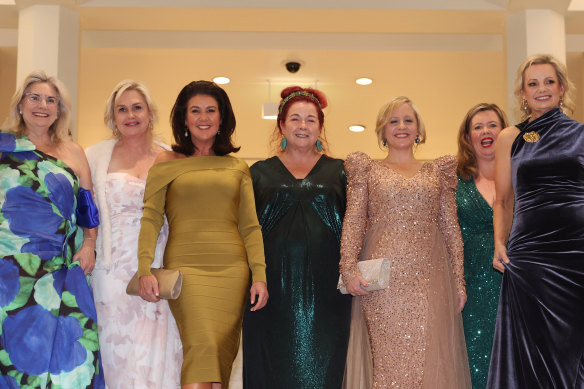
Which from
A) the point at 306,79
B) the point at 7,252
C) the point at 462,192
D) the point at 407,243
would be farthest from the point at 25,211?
the point at 306,79

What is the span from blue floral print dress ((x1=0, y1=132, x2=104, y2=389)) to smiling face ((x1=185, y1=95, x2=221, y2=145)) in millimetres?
718

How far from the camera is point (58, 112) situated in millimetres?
4215

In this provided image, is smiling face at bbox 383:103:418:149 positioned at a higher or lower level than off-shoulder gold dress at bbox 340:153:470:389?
higher

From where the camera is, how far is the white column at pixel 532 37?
6.48 m

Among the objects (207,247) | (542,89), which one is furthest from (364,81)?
(207,247)

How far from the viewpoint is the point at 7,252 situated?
3705 millimetres

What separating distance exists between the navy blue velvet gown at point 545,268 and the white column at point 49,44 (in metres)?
4.01

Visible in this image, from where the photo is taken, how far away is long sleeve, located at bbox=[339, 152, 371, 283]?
3938 millimetres

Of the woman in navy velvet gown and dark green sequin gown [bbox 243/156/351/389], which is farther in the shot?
dark green sequin gown [bbox 243/156/351/389]

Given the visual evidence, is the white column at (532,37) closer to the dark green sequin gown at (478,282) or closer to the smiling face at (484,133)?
A: the smiling face at (484,133)

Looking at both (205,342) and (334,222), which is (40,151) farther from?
(334,222)

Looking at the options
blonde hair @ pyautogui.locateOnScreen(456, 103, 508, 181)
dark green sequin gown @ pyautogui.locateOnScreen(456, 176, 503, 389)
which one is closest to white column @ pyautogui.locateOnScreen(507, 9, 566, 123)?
blonde hair @ pyautogui.locateOnScreen(456, 103, 508, 181)

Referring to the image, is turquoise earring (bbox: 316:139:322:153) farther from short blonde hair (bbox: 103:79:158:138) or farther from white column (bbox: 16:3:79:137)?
white column (bbox: 16:3:79:137)

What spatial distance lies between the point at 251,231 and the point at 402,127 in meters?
1.03
